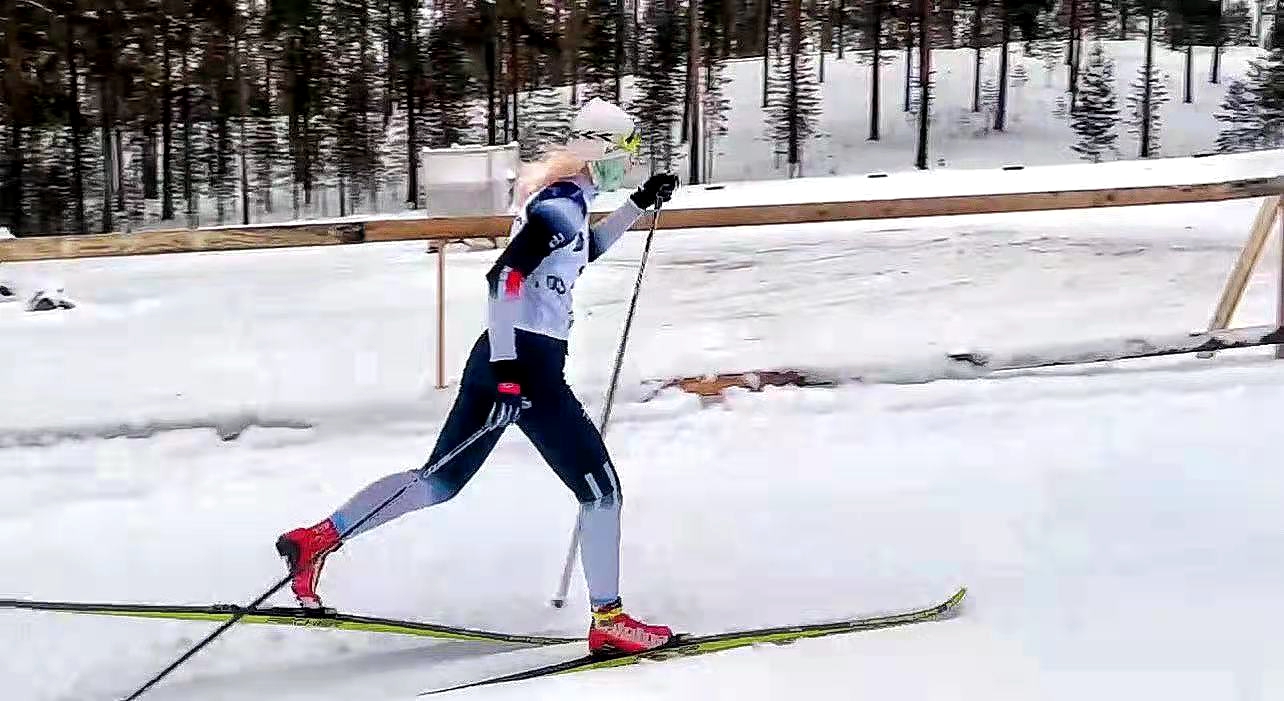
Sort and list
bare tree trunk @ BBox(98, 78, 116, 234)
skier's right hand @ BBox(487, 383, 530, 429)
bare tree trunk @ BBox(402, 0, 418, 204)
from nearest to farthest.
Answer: skier's right hand @ BBox(487, 383, 530, 429)
bare tree trunk @ BBox(98, 78, 116, 234)
bare tree trunk @ BBox(402, 0, 418, 204)

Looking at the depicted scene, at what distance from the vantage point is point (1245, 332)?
248 inches

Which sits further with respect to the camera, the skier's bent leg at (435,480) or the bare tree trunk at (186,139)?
the bare tree trunk at (186,139)

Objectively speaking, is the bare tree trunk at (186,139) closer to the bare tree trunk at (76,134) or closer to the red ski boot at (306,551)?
the bare tree trunk at (76,134)

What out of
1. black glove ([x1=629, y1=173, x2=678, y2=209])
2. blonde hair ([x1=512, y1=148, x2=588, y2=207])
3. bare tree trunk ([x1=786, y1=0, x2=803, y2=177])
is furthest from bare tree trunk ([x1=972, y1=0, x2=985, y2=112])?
blonde hair ([x1=512, y1=148, x2=588, y2=207])

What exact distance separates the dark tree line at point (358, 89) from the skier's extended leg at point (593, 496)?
3646 centimetres

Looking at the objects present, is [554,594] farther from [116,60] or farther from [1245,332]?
[116,60]

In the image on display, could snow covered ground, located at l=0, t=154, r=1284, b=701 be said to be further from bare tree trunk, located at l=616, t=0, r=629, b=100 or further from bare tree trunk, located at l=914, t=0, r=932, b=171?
bare tree trunk, located at l=616, t=0, r=629, b=100

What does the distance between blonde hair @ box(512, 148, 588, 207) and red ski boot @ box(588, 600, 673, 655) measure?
120 cm

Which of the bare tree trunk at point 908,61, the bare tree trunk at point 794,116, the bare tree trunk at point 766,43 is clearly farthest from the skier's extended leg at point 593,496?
the bare tree trunk at point 766,43

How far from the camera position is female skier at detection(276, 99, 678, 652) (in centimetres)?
332

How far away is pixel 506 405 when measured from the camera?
10.9ft

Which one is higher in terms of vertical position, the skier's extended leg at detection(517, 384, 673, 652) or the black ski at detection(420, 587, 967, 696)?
the skier's extended leg at detection(517, 384, 673, 652)

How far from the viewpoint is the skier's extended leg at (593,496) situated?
3367 mm

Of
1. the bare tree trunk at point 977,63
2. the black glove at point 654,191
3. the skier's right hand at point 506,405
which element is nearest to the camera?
the skier's right hand at point 506,405
